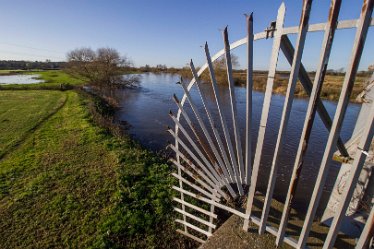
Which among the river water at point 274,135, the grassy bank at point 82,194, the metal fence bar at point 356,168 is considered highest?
the metal fence bar at point 356,168

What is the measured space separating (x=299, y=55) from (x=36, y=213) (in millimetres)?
7050

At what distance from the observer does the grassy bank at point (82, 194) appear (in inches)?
215

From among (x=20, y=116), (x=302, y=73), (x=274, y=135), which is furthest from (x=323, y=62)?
(x=20, y=116)

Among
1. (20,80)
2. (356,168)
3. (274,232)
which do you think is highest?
(356,168)

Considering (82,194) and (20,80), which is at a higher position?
(82,194)

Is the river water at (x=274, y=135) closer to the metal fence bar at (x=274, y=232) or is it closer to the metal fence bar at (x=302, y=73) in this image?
the metal fence bar at (x=274, y=232)

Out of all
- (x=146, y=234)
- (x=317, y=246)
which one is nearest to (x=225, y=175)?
(x=317, y=246)

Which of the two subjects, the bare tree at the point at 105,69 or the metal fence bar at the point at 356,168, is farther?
the bare tree at the point at 105,69

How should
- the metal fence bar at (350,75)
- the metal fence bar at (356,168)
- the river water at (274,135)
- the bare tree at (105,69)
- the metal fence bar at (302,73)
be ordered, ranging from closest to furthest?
the metal fence bar at (350,75) → the metal fence bar at (356,168) → the metal fence bar at (302,73) → the river water at (274,135) → the bare tree at (105,69)

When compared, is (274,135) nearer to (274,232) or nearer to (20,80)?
(274,232)

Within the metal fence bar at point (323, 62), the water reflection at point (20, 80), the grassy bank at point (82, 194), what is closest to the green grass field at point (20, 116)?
the grassy bank at point (82, 194)

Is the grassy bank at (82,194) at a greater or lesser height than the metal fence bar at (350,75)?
lesser

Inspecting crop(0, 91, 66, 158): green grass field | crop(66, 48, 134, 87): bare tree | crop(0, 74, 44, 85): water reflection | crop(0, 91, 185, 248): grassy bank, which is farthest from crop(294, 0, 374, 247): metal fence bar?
crop(0, 74, 44, 85): water reflection

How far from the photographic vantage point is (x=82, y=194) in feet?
23.0
